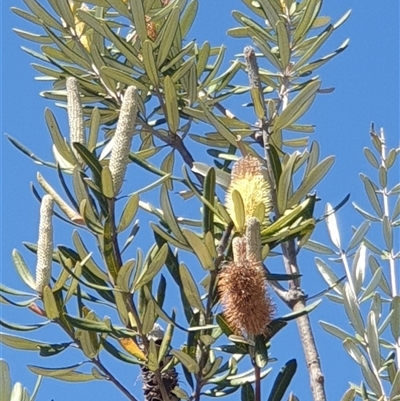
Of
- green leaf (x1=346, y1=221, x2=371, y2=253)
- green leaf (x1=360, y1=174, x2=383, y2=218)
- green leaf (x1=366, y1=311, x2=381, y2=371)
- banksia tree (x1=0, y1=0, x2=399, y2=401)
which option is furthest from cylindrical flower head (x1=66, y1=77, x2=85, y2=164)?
green leaf (x1=360, y1=174, x2=383, y2=218)

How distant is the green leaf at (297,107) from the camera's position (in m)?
0.97

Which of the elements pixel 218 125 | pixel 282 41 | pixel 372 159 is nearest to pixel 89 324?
pixel 218 125

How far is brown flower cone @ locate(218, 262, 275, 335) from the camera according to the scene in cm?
75

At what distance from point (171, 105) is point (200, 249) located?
26 centimetres

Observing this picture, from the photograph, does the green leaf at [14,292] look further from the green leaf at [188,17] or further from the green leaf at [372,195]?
the green leaf at [372,195]

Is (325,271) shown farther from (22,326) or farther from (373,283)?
(22,326)

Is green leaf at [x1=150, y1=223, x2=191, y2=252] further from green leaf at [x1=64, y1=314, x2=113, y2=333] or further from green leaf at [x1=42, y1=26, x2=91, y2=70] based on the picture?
green leaf at [x1=42, y1=26, x2=91, y2=70]

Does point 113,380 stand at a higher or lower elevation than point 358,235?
lower

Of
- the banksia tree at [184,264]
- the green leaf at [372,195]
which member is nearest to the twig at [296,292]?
the banksia tree at [184,264]

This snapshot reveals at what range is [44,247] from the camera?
81 cm

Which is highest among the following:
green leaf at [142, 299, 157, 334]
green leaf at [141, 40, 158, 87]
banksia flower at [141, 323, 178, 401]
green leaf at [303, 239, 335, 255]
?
green leaf at [141, 40, 158, 87]

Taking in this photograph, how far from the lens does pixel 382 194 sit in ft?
4.53

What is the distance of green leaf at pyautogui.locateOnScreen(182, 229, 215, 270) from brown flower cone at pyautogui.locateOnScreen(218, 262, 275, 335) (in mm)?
40

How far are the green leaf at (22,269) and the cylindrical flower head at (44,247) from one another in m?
0.05
